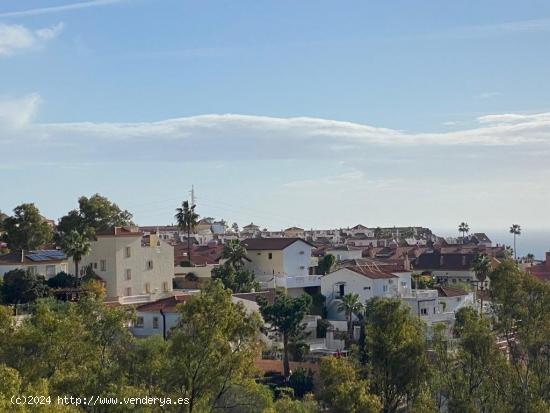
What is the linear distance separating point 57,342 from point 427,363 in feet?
39.4

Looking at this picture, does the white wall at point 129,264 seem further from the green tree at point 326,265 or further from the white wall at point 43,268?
the green tree at point 326,265

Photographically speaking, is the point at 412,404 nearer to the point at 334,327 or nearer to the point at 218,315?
the point at 218,315

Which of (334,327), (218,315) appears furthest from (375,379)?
(334,327)

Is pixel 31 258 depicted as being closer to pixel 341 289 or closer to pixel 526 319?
pixel 341 289

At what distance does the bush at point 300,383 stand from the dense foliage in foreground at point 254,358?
859cm

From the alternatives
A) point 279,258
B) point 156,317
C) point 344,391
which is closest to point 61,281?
point 156,317

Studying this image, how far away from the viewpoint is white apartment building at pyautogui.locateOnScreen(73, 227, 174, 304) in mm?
57844

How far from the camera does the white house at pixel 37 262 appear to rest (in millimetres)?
55250

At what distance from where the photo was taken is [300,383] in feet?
140

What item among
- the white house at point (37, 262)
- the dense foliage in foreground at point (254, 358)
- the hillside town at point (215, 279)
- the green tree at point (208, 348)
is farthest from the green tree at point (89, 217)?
the green tree at point (208, 348)

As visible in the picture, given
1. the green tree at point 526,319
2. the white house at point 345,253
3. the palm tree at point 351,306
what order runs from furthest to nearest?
the white house at point 345,253, the palm tree at point 351,306, the green tree at point 526,319

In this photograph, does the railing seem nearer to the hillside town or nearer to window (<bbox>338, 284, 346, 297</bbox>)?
the hillside town

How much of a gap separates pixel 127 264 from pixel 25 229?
10.4 metres

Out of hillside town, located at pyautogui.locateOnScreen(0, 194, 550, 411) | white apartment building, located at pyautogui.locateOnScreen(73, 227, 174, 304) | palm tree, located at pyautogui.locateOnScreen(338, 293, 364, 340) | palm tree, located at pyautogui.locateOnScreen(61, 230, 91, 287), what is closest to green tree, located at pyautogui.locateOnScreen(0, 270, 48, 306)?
hillside town, located at pyautogui.locateOnScreen(0, 194, 550, 411)
